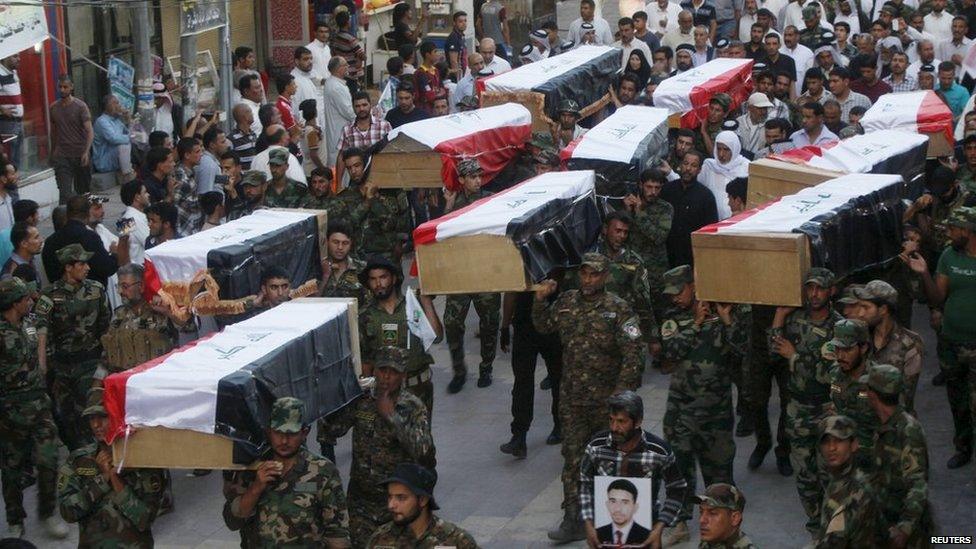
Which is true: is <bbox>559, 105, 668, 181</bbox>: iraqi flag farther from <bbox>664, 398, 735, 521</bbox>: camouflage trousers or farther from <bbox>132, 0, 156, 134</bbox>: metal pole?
<bbox>132, 0, 156, 134</bbox>: metal pole

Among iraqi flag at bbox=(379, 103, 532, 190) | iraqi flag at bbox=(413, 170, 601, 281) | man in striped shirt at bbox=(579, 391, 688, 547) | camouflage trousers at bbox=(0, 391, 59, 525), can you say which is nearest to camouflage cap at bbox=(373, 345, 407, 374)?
man in striped shirt at bbox=(579, 391, 688, 547)

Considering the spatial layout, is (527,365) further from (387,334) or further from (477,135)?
(477,135)

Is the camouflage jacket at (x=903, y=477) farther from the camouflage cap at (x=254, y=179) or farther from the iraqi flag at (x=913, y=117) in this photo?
the camouflage cap at (x=254, y=179)

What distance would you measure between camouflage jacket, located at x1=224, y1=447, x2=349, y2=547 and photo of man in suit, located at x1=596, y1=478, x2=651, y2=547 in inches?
49.5

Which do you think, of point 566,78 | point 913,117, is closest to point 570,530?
point 913,117

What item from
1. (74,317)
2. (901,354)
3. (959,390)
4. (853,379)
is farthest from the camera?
(74,317)

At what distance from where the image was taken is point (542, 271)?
10.4 m

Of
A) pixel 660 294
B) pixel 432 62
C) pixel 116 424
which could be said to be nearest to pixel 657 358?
pixel 660 294

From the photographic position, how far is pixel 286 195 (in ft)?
43.8

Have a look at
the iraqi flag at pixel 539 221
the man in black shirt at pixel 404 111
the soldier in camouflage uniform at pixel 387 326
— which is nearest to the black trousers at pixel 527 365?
the iraqi flag at pixel 539 221

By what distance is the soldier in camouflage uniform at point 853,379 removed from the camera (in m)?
8.68

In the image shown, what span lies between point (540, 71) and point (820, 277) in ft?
22.0

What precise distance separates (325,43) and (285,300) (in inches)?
366

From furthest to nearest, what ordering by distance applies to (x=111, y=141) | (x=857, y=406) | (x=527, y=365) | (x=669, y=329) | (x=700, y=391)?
(x=111, y=141), (x=527, y=365), (x=669, y=329), (x=700, y=391), (x=857, y=406)
